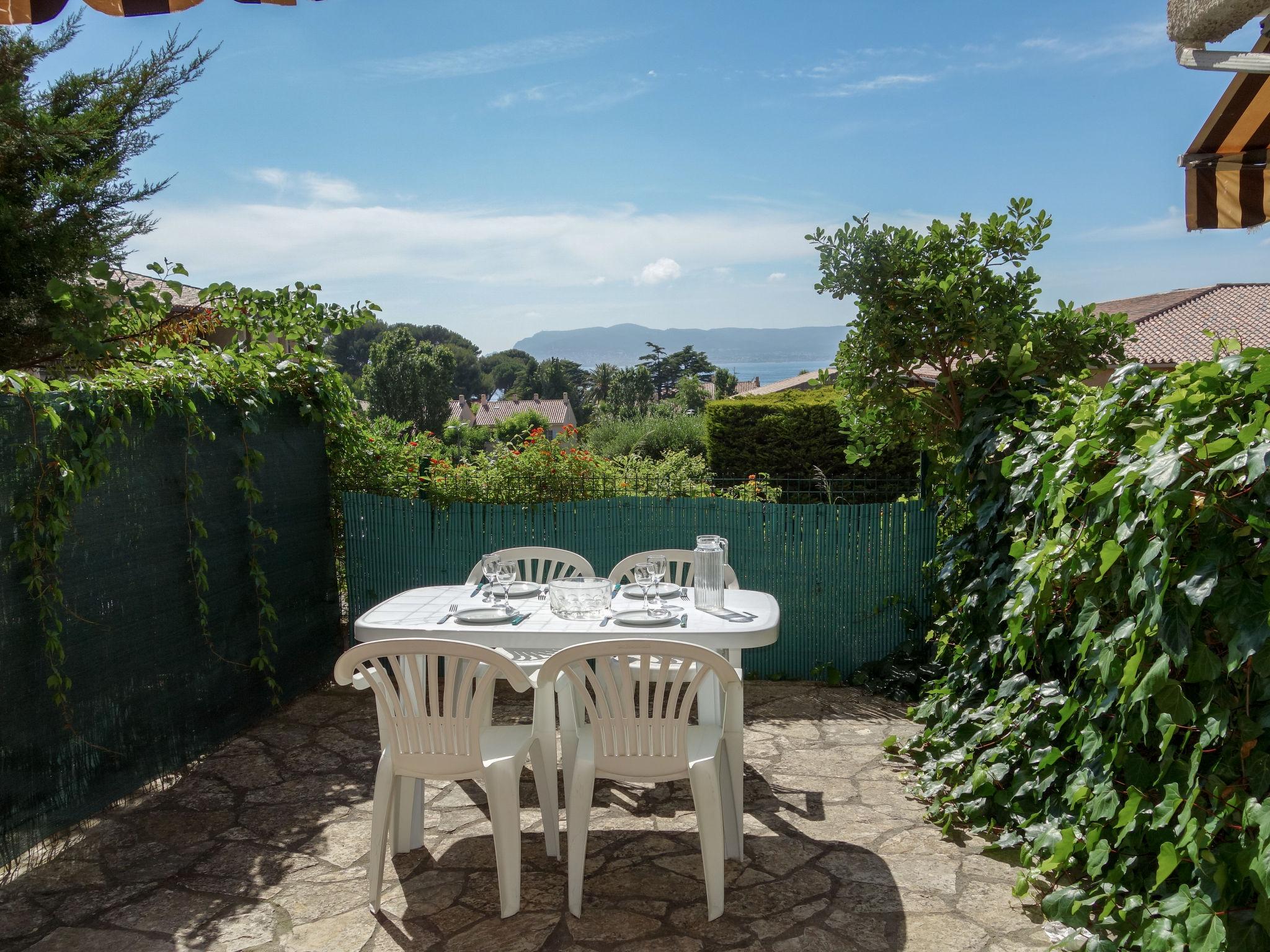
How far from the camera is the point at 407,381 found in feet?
179

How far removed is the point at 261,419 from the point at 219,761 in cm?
196

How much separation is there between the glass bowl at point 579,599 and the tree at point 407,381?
51301 millimetres

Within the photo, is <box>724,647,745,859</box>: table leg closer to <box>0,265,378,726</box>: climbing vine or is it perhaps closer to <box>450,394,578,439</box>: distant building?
<box>0,265,378,726</box>: climbing vine

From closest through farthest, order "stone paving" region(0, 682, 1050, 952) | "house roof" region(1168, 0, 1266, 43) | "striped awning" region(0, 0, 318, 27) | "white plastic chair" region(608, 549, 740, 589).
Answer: "striped awning" region(0, 0, 318, 27) < "house roof" region(1168, 0, 1266, 43) < "stone paving" region(0, 682, 1050, 952) < "white plastic chair" region(608, 549, 740, 589)

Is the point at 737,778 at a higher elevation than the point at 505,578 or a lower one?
lower

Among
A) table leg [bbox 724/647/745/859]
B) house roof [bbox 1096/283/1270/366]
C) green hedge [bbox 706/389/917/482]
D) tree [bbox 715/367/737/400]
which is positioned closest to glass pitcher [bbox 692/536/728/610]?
table leg [bbox 724/647/745/859]

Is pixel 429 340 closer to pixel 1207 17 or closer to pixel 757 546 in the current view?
pixel 757 546

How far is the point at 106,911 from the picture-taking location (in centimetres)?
313

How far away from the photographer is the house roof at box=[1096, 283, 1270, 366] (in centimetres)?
2064

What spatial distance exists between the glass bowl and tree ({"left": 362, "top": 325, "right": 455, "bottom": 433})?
51.3 metres

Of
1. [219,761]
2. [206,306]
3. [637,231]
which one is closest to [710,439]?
[637,231]

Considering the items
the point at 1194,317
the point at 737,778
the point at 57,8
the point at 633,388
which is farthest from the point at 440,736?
the point at 633,388

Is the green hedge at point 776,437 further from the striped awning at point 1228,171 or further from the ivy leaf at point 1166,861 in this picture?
the ivy leaf at point 1166,861

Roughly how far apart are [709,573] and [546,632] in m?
0.83
